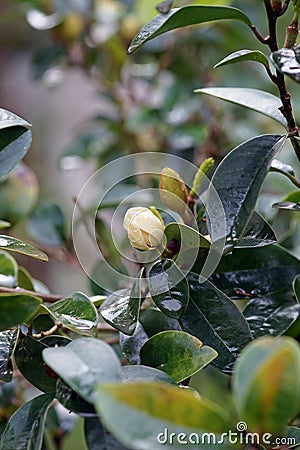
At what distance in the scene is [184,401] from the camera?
284mm

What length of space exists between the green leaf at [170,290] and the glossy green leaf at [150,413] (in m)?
0.16

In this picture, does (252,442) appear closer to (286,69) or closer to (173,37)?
(286,69)

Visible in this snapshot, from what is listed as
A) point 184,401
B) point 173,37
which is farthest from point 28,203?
point 184,401

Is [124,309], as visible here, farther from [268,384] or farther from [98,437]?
[268,384]

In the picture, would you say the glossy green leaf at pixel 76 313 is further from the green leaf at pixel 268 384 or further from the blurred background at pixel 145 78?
the blurred background at pixel 145 78

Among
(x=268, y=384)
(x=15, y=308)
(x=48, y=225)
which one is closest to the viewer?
(x=268, y=384)

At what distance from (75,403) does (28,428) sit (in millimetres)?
52

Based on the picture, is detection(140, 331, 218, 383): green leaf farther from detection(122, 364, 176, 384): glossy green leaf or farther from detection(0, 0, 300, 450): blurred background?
detection(0, 0, 300, 450): blurred background

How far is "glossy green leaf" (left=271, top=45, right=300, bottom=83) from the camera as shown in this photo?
1.35 ft

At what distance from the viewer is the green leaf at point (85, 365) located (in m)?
0.34

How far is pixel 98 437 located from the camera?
0.39m

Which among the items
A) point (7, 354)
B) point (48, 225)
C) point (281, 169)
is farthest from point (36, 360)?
point (48, 225)

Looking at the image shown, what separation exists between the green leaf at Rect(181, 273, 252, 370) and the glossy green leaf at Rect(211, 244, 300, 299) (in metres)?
0.06

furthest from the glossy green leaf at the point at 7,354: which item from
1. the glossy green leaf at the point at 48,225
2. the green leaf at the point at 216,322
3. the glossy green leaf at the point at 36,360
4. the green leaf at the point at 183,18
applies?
the glossy green leaf at the point at 48,225
